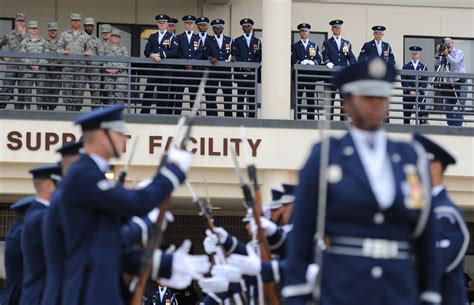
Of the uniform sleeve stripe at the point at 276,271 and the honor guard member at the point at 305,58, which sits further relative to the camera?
the honor guard member at the point at 305,58

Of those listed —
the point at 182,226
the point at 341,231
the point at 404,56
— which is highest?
the point at 404,56

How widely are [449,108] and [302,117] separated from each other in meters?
2.33

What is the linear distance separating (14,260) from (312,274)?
3.97m

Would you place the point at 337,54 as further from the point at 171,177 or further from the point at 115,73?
the point at 171,177

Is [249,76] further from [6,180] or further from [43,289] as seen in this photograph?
[43,289]

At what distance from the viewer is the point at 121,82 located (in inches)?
794

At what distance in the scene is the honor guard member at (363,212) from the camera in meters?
6.40

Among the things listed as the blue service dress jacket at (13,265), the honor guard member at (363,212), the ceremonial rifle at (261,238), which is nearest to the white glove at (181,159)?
the honor guard member at (363,212)

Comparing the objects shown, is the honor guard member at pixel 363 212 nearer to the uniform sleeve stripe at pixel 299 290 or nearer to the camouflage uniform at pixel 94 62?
the uniform sleeve stripe at pixel 299 290

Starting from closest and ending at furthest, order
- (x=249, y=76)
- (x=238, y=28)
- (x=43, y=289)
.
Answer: (x=43, y=289)
(x=249, y=76)
(x=238, y=28)

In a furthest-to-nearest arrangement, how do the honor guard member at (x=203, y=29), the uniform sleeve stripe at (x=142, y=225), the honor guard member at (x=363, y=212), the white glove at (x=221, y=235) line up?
1. the honor guard member at (x=203, y=29)
2. the white glove at (x=221, y=235)
3. the uniform sleeve stripe at (x=142, y=225)
4. the honor guard member at (x=363, y=212)

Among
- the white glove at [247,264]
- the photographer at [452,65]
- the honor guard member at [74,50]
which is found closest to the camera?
the white glove at [247,264]

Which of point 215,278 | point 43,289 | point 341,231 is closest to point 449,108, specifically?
point 215,278

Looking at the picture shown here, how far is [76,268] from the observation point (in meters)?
7.65
